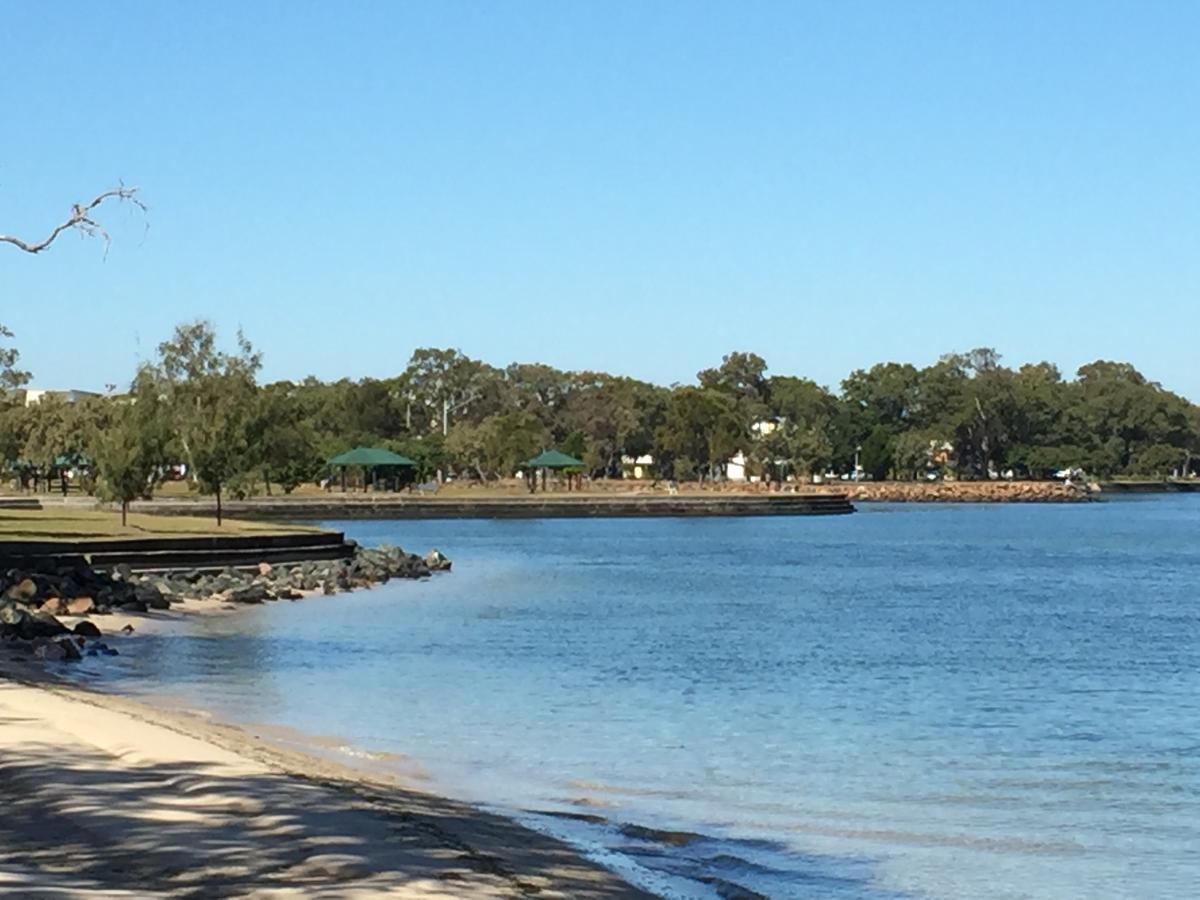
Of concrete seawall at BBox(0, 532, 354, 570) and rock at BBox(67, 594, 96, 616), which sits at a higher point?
concrete seawall at BBox(0, 532, 354, 570)

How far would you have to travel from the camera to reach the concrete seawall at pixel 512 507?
102000 mm

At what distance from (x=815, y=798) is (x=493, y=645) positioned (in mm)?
16980

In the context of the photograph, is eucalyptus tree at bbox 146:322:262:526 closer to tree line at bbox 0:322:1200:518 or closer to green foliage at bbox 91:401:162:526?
tree line at bbox 0:322:1200:518

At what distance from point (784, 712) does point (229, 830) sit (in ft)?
44.0

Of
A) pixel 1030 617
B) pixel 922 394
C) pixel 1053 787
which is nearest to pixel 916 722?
pixel 1053 787

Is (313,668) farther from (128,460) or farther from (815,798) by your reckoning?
(128,460)

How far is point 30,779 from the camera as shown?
45.2 feet

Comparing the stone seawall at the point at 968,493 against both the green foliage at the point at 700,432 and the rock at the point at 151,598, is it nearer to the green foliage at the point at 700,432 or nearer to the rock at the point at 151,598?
the green foliage at the point at 700,432

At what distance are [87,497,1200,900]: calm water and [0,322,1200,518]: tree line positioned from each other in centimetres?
5908

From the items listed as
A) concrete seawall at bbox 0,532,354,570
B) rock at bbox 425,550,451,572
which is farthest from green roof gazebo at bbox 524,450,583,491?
concrete seawall at bbox 0,532,354,570

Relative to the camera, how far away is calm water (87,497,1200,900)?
48.3ft

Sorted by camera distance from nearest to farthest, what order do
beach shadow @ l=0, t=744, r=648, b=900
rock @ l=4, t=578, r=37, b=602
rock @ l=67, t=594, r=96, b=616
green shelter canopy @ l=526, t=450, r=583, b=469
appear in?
beach shadow @ l=0, t=744, r=648, b=900, rock @ l=4, t=578, r=37, b=602, rock @ l=67, t=594, r=96, b=616, green shelter canopy @ l=526, t=450, r=583, b=469

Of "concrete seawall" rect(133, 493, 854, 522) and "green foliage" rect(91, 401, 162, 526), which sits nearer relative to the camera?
"green foliage" rect(91, 401, 162, 526)

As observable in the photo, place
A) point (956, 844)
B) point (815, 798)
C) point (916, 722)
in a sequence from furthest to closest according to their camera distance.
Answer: point (916, 722)
point (815, 798)
point (956, 844)
